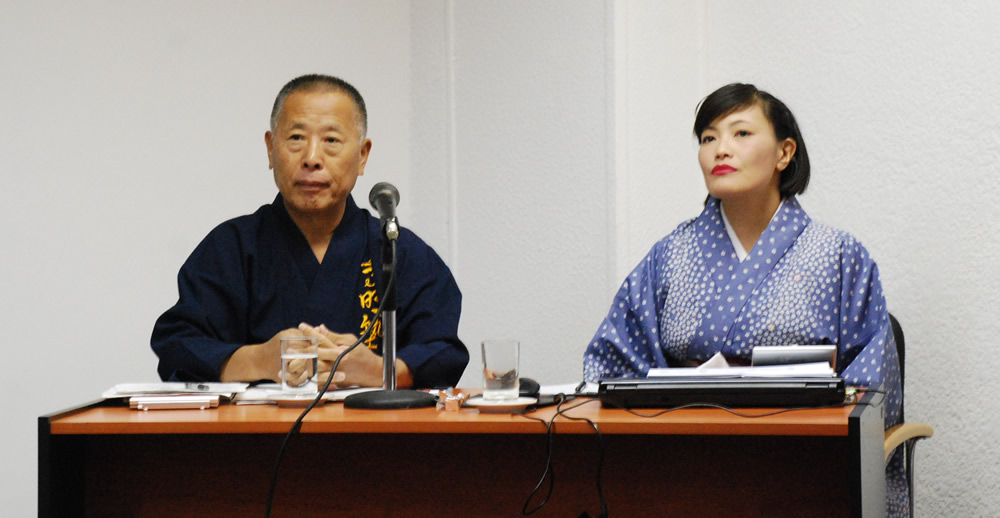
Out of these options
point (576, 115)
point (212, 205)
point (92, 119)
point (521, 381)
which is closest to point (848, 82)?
point (576, 115)

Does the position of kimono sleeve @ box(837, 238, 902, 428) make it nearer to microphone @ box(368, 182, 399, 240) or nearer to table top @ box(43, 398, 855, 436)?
table top @ box(43, 398, 855, 436)

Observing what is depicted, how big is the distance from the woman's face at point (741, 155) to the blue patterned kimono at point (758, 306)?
90 mm

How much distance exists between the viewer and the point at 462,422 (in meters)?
1.54

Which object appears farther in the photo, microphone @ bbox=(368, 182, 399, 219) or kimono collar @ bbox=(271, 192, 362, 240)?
kimono collar @ bbox=(271, 192, 362, 240)

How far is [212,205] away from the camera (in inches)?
137

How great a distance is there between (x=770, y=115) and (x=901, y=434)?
0.81 meters

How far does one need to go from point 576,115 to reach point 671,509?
1.93 m

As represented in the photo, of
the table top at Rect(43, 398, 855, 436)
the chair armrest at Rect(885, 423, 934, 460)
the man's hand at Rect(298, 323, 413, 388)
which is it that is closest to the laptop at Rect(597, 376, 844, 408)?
the table top at Rect(43, 398, 855, 436)

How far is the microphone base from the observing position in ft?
5.61

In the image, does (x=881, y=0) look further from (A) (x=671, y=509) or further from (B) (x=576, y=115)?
(A) (x=671, y=509)

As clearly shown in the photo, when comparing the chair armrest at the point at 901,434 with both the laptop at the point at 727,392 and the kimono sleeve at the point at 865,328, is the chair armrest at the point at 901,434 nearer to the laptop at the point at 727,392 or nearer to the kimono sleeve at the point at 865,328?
the kimono sleeve at the point at 865,328

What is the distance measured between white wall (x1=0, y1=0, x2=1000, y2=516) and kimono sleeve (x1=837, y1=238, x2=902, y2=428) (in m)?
0.52

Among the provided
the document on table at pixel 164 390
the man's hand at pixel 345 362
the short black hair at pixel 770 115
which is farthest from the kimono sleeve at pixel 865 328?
the document on table at pixel 164 390

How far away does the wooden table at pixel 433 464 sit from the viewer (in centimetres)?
156
